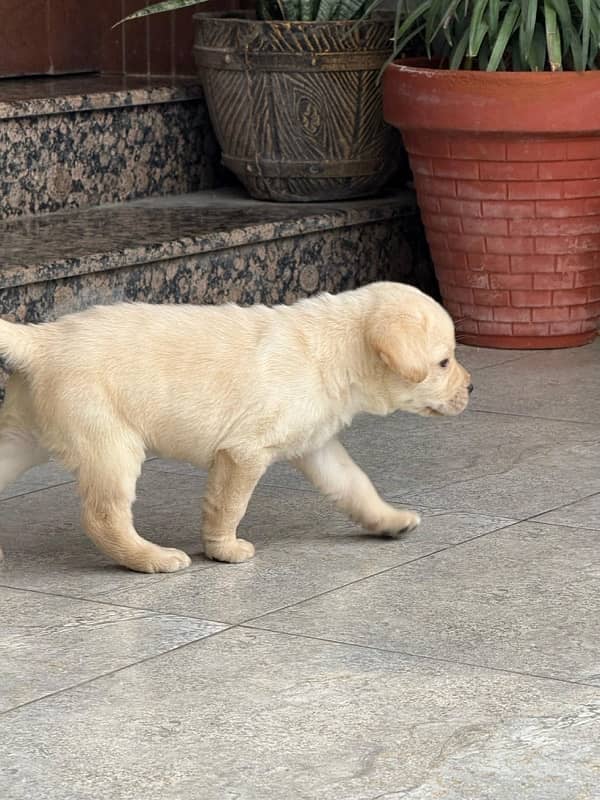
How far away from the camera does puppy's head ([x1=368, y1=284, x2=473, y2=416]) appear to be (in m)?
2.87

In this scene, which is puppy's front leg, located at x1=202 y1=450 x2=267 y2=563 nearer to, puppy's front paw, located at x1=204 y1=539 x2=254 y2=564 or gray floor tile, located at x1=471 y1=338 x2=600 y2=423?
puppy's front paw, located at x1=204 y1=539 x2=254 y2=564

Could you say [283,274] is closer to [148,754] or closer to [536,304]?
[536,304]

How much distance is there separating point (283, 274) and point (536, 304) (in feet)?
2.55

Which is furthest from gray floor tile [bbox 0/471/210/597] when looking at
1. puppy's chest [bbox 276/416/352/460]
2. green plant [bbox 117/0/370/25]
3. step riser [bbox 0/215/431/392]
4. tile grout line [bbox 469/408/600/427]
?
green plant [bbox 117/0/370/25]

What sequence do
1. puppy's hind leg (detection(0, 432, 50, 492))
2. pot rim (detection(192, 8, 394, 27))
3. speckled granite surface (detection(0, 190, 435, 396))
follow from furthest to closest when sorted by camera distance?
pot rim (detection(192, 8, 394, 27))
speckled granite surface (detection(0, 190, 435, 396))
puppy's hind leg (detection(0, 432, 50, 492))

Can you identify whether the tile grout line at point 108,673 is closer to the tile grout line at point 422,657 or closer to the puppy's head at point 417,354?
the tile grout line at point 422,657

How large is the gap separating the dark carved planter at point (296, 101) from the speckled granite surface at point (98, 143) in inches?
7.4

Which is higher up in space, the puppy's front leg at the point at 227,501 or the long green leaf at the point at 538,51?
the long green leaf at the point at 538,51

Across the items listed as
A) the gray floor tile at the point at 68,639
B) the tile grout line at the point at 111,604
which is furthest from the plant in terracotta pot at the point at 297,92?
the gray floor tile at the point at 68,639

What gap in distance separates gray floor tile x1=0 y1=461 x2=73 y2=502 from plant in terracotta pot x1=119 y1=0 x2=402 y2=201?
5.71ft

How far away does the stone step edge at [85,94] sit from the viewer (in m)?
4.77

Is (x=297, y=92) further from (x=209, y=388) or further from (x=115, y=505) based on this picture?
(x=115, y=505)

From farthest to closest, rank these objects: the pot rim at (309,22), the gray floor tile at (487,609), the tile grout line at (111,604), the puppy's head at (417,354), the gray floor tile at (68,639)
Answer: the pot rim at (309,22) → the puppy's head at (417,354) → the tile grout line at (111,604) → the gray floor tile at (487,609) → the gray floor tile at (68,639)

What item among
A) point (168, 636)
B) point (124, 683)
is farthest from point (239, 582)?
point (124, 683)
